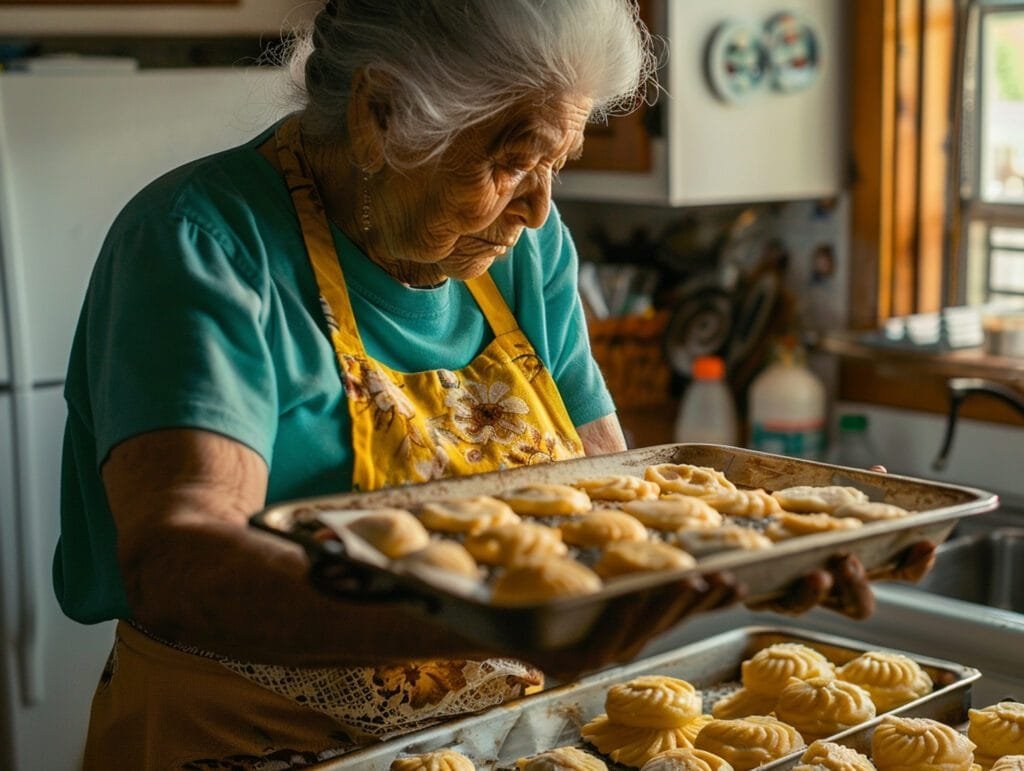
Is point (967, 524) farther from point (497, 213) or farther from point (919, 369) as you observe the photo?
point (497, 213)

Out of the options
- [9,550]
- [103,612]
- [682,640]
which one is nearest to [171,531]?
[103,612]

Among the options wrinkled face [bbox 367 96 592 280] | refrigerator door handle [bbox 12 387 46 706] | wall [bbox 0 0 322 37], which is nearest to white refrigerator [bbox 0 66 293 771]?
refrigerator door handle [bbox 12 387 46 706]

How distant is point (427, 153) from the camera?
1257 mm

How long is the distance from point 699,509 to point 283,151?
0.56 metres

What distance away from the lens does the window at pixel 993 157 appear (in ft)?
9.27

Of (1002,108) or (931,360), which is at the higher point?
(1002,108)

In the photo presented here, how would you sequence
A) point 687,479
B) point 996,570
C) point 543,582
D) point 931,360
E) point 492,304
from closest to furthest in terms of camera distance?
point 543,582 → point 687,479 → point 492,304 → point 996,570 → point 931,360

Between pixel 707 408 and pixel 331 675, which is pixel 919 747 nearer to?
pixel 331 675

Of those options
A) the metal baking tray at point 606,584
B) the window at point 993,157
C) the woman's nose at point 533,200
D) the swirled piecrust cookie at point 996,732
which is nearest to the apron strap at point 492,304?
the woman's nose at point 533,200

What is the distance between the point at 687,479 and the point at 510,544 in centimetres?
29

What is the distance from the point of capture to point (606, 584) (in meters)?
0.91

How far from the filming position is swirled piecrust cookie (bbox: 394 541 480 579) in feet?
3.01

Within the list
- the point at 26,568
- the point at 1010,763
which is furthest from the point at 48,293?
the point at 1010,763

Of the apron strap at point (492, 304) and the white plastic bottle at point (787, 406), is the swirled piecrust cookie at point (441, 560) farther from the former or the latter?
the white plastic bottle at point (787, 406)
